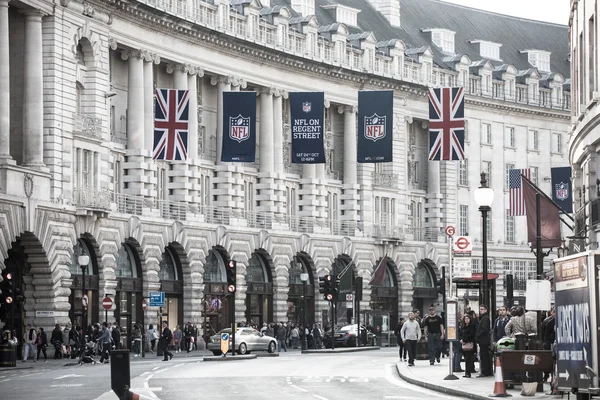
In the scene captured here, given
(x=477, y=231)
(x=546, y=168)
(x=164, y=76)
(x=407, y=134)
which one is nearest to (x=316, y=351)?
(x=164, y=76)

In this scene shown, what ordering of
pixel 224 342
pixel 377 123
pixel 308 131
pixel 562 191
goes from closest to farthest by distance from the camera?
pixel 562 191 < pixel 224 342 < pixel 308 131 < pixel 377 123

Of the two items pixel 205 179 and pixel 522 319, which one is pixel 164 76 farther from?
pixel 522 319

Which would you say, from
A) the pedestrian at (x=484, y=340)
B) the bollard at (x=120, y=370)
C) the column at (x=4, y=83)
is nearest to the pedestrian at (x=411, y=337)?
the pedestrian at (x=484, y=340)

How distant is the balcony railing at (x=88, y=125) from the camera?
229 ft

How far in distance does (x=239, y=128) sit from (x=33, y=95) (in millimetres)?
9661

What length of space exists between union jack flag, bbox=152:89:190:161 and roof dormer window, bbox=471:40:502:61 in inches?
2415

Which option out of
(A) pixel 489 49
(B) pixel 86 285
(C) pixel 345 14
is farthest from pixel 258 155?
(A) pixel 489 49

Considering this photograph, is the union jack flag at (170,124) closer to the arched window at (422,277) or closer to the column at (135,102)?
the column at (135,102)

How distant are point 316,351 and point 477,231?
142 feet

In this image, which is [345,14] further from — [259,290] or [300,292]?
[259,290]

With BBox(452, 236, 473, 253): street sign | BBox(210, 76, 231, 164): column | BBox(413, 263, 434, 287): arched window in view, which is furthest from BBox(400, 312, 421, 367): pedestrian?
BBox(413, 263, 434, 287): arched window

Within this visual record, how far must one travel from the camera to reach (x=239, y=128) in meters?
62.7

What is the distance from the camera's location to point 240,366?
51.4 metres

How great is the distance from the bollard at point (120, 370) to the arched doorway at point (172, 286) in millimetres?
51702
